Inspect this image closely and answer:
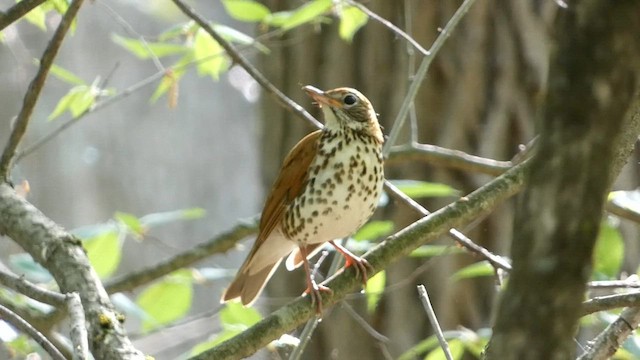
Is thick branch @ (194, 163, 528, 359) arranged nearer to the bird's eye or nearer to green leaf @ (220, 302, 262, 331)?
green leaf @ (220, 302, 262, 331)

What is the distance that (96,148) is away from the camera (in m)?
10.2

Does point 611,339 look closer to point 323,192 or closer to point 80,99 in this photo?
point 323,192

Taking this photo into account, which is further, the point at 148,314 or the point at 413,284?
the point at 413,284

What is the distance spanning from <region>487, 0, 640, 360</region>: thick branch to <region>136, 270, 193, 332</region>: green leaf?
96.9 inches

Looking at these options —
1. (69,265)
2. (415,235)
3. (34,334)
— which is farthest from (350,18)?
(34,334)

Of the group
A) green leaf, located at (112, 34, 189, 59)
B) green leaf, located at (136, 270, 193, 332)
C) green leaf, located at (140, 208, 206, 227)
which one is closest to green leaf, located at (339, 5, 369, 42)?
green leaf, located at (112, 34, 189, 59)

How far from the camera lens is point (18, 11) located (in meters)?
2.32

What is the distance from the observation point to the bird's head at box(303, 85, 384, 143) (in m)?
3.09

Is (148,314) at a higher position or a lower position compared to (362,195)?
lower

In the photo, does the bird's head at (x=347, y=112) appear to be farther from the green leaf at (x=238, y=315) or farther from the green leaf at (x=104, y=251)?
the green leaf at (x=104, y=251)

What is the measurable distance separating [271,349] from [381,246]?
24.1 inches

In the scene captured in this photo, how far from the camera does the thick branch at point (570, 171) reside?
29.9 inches

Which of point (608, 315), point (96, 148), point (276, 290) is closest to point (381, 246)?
point (608, 315)

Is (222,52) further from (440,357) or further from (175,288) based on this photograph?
(440,357)
